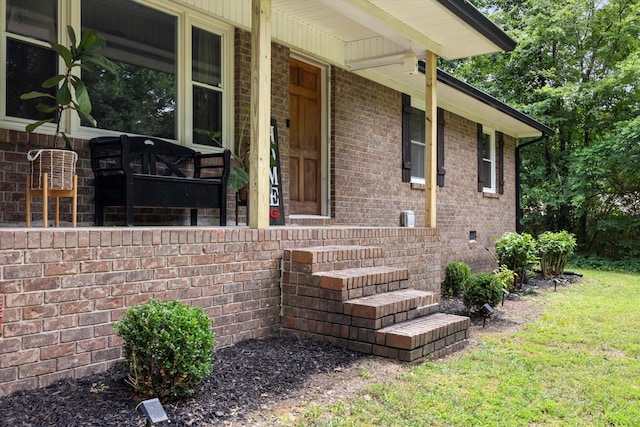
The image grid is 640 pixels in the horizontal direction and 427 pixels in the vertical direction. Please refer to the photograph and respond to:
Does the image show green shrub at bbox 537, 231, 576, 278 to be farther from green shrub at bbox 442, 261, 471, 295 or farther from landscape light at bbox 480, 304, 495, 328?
landscape light at bbox 480, 304, 495, 328

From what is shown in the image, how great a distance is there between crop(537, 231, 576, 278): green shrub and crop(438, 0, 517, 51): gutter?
16.9ft

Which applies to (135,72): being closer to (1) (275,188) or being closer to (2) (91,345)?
(1) (275,188)

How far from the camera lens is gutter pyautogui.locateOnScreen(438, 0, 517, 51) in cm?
532

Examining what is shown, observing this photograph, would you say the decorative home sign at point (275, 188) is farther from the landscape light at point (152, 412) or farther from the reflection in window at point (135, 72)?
the landscape light at point (152, 412)

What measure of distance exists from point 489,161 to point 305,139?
21.4 feet

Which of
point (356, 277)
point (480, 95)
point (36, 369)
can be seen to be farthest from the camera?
point (480, 95)

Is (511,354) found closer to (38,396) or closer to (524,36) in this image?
(38,396)

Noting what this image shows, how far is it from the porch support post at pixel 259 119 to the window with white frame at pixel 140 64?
134cm

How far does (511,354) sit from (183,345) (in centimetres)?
278

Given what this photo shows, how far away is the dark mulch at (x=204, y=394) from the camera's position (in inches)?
100

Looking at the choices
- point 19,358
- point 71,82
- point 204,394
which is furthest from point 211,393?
point 71,82

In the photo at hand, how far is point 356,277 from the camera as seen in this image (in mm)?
4113

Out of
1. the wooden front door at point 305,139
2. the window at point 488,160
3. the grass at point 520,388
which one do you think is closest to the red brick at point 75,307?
the grass at point 520,388

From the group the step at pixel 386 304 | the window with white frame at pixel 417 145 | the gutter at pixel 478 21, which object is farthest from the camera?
the window with white frame at pixel 417 145
